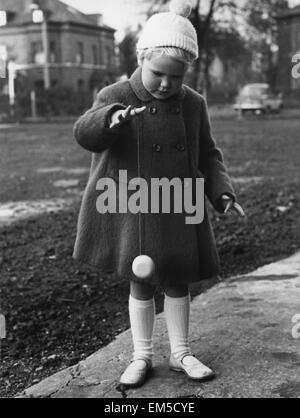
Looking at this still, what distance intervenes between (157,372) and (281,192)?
14.4ft

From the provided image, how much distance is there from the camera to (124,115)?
2.25 m

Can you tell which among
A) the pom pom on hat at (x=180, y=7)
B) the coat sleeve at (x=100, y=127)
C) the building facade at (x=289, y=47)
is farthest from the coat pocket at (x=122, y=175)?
the building facade at (x=289, y=47)

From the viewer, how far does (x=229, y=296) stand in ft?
11.8

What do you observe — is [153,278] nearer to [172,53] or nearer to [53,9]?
[172,53]

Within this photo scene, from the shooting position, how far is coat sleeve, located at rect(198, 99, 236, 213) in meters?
2.60

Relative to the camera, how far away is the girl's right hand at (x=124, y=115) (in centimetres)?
224

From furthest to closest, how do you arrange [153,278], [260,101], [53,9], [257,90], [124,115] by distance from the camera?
1. [257,90]
2. [260,101]
3. [53,9]
4. [153,278]
5. [124,115]

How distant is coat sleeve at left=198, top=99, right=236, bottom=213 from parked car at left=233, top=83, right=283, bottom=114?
22112 mm

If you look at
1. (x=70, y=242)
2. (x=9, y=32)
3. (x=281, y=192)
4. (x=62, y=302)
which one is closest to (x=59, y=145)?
(x=9, y=32)

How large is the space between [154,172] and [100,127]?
10.9 inches

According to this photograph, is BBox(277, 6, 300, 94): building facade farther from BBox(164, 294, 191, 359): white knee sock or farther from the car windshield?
BBox(164, 294, 191, 359): white knee sock

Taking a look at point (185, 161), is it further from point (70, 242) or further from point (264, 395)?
point (70, 242)
